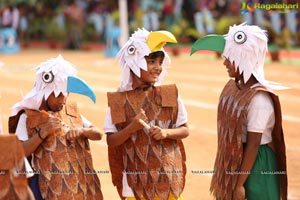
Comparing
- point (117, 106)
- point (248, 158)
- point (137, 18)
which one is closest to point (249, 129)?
point (248, 158)

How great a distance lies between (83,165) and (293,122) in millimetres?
7069

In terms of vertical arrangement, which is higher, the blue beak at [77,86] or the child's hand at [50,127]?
the blue beak at [77,86]

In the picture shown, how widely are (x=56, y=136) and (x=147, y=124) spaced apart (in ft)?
2.34

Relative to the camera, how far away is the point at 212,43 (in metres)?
6.46

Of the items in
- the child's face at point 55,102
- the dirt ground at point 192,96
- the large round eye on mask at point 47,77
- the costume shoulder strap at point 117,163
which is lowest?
the dirt ground at point 192,96

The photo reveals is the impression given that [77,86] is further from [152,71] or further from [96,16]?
[96,16]

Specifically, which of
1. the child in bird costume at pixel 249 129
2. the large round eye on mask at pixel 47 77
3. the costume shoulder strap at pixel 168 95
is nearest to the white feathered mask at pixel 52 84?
the large round eye on mask at pixel 47 77

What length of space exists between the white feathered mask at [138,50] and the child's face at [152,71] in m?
0.04

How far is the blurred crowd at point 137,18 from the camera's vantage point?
79.4 ft

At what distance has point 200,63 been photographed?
22.7 meters

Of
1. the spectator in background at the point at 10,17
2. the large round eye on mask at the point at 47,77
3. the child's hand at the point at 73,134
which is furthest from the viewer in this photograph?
the spectator in background at the point at 10,17

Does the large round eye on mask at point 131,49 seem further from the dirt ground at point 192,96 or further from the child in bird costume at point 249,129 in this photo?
the dirt ground at point 192,96

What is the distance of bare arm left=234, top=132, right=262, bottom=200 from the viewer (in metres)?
6.05

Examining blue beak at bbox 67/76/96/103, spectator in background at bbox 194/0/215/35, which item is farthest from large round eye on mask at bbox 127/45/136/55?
spectator in background at bbox 194/0/215/35
